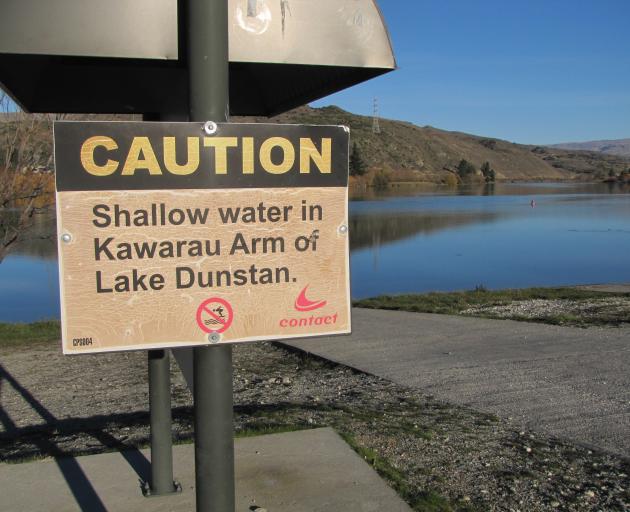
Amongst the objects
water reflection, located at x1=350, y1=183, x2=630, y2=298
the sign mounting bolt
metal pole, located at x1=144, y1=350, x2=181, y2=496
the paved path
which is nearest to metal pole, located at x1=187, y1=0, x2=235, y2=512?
the sign mounting bolt

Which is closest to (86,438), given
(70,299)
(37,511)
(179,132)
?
(37,511)

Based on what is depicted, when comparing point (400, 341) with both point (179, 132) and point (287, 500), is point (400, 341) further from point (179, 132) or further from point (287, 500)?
point (179, 132)

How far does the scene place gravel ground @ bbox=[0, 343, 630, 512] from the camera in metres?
3.80

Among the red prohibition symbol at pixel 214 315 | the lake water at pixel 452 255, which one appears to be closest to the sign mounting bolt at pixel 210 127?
the red prohibition symbol at pixel 214 315

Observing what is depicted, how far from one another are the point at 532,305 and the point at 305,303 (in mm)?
11487

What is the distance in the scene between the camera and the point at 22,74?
3316 millimetres

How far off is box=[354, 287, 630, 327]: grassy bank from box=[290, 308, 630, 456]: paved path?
46.5 inches

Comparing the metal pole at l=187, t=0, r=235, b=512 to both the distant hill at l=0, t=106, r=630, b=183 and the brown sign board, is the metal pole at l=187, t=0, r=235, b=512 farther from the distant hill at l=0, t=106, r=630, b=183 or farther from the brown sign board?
the distant hill at l=0, t=106, r=630, b=183

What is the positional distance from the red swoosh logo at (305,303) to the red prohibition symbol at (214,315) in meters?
0.20

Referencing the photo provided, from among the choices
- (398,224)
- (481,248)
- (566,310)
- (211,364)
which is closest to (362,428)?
(211,364)

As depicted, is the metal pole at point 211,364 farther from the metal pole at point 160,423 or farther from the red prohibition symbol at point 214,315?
the metal pole at point 160,423

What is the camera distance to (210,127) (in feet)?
6.06

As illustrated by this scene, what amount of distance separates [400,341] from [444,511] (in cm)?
525

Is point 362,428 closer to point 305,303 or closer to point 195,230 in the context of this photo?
point 305,303
